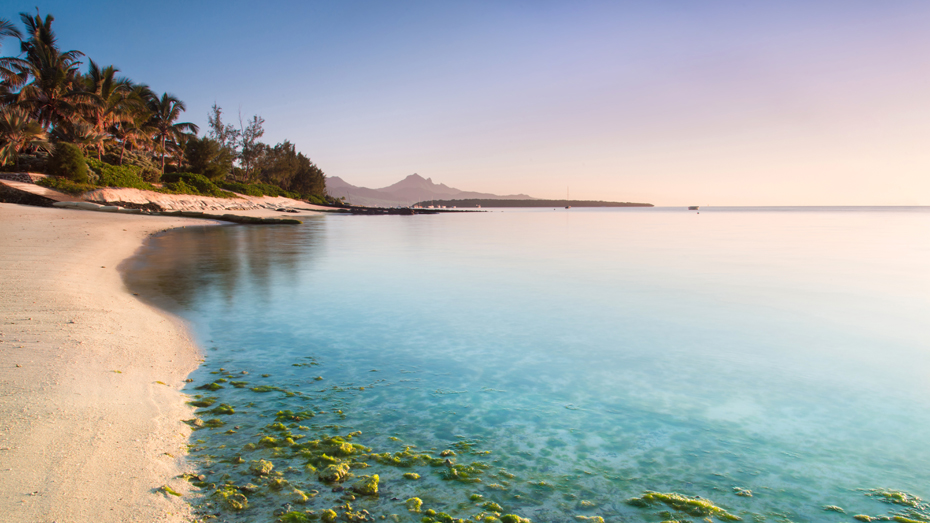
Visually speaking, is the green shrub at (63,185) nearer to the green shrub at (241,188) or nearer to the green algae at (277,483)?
the green shrub at (241,188)

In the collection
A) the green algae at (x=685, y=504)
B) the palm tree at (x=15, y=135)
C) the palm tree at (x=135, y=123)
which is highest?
the palm tree at (x=135, y=123)

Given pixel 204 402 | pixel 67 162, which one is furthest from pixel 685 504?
pixel 67 162

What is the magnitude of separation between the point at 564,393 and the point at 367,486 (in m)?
2.87

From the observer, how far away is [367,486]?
11.3ft

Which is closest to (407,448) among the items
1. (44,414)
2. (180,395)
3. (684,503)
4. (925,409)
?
(684,503)

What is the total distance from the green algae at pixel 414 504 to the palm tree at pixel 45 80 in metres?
47.7

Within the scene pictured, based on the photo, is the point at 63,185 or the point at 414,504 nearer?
the point at 414,504

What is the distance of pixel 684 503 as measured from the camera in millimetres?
3412

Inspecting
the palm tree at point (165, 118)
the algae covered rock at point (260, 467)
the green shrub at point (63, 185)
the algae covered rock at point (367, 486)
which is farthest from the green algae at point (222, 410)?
the palm tree at point (165, 118)

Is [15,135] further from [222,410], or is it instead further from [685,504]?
[685,504]

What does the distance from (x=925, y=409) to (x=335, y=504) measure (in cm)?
642

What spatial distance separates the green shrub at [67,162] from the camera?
30.9 metres

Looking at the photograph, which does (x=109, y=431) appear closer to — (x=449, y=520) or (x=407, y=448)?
(x=407, y=448)

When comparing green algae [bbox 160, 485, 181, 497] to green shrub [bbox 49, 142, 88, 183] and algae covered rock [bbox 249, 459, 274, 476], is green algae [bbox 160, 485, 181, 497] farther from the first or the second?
green shrub [bbox 49, 142, 88, 183]
